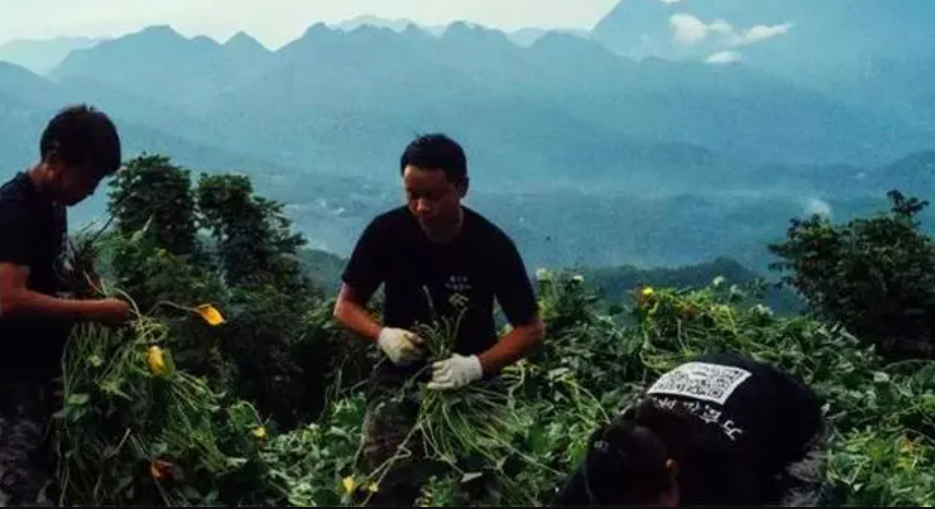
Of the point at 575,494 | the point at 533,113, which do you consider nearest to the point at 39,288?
the point at 575,494

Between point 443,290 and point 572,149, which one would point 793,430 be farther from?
point 572,149

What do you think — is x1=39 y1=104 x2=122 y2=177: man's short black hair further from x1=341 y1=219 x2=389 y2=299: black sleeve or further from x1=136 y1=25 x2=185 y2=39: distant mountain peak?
x1=136 y1=25 x2=185 y2=39: distant mountain peak

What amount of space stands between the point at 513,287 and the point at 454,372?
272 millimetres

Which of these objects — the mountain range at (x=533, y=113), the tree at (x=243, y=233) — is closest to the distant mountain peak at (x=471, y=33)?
the mountain range at (x=533, y=113)

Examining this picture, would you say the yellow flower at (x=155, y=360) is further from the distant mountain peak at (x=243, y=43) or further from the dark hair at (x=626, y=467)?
the distant mountain peak at (x=243, y=43)

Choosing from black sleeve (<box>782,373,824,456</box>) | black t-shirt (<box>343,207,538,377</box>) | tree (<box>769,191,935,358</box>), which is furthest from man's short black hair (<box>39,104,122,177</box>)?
tree (<box>769,191,935,358</box>)

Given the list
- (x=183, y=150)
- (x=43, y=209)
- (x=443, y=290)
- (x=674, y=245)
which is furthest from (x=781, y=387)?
(x=183, y=150)

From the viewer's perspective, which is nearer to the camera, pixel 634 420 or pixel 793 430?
pixel 634 420

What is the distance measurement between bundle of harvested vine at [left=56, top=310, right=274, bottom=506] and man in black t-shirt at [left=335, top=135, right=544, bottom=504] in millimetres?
598

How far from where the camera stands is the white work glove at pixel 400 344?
324cm

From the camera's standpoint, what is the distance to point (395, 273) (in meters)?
3.32

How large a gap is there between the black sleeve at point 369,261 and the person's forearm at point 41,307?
66 centimetres

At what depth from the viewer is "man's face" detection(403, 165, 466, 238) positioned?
3.16 metres

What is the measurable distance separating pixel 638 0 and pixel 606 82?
7.26m
